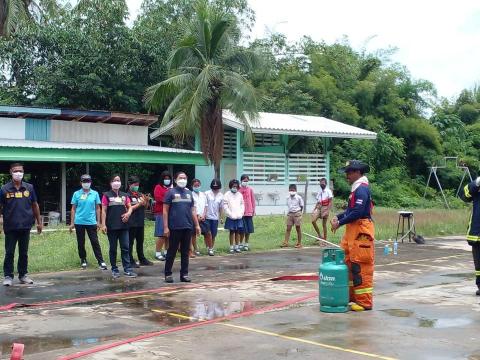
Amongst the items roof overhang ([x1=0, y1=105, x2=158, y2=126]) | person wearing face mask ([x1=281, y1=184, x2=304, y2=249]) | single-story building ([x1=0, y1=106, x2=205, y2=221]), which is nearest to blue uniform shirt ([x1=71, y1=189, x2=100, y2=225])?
person wearing face mask ([x1=281, y1=184, x2=304, y2=249])

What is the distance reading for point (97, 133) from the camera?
86.1 ft

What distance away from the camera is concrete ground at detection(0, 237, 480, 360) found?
6406 mm

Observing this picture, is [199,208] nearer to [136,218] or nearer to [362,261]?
[136,218]

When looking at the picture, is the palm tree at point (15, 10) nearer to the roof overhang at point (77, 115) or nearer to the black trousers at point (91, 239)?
the roof overhang at point (77, 115)

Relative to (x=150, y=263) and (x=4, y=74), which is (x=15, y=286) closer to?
(x=150, y=263)

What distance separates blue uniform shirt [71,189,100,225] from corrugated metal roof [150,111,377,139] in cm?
1240

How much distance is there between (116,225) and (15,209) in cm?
173

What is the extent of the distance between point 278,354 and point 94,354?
1.76 m

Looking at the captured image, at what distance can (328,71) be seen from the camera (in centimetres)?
3922

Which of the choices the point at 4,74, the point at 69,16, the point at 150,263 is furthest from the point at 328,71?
the point at 150,263

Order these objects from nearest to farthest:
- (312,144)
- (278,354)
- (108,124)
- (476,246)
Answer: (278,354) < (476,246) < (108,124) < (312,144)

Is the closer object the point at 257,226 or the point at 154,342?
the point at 154,342

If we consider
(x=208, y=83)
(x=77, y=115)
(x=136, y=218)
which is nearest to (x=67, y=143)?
(x=77, y=115)

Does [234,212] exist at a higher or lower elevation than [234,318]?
higher
